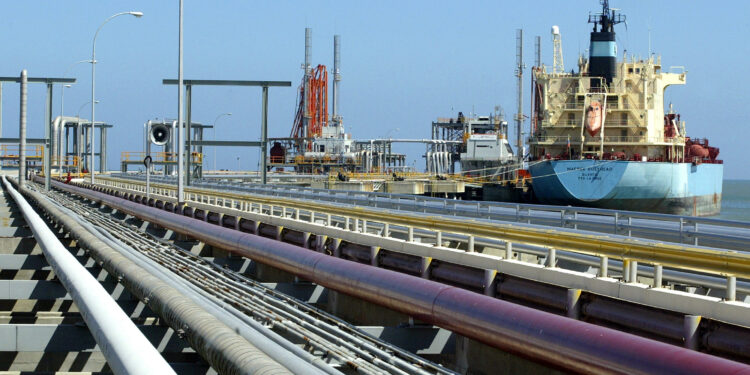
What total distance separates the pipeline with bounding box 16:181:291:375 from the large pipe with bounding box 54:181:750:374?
3703mm

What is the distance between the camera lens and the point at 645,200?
7925 cm

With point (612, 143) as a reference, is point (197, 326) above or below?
below

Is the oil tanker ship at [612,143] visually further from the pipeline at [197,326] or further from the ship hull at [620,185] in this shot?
the pipeline at [197,326]

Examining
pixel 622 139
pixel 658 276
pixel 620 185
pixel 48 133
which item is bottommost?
pixel 658 276

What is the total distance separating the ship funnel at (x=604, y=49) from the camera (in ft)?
292

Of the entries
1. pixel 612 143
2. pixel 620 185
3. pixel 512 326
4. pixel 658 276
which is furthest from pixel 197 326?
pixel 612 143

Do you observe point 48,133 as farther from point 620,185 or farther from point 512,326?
point 512,326

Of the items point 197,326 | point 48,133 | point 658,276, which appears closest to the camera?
point 197,326

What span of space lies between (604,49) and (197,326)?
8517 cm

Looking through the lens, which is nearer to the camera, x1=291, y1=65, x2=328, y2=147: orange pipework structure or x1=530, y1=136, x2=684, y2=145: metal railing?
x1=530, y1=136, x2=684, y2=145: metal railing

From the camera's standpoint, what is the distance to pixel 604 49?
9119cm

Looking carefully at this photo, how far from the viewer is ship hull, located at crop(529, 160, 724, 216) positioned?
7719 centimetres

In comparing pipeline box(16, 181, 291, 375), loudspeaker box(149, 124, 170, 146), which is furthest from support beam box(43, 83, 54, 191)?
pipeline box(16, 181, 291, 375)

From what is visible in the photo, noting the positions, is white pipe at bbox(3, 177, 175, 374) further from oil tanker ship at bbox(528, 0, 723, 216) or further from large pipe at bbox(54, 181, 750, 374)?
oil tanker ship at bbox(528, 0, 723, 216)
